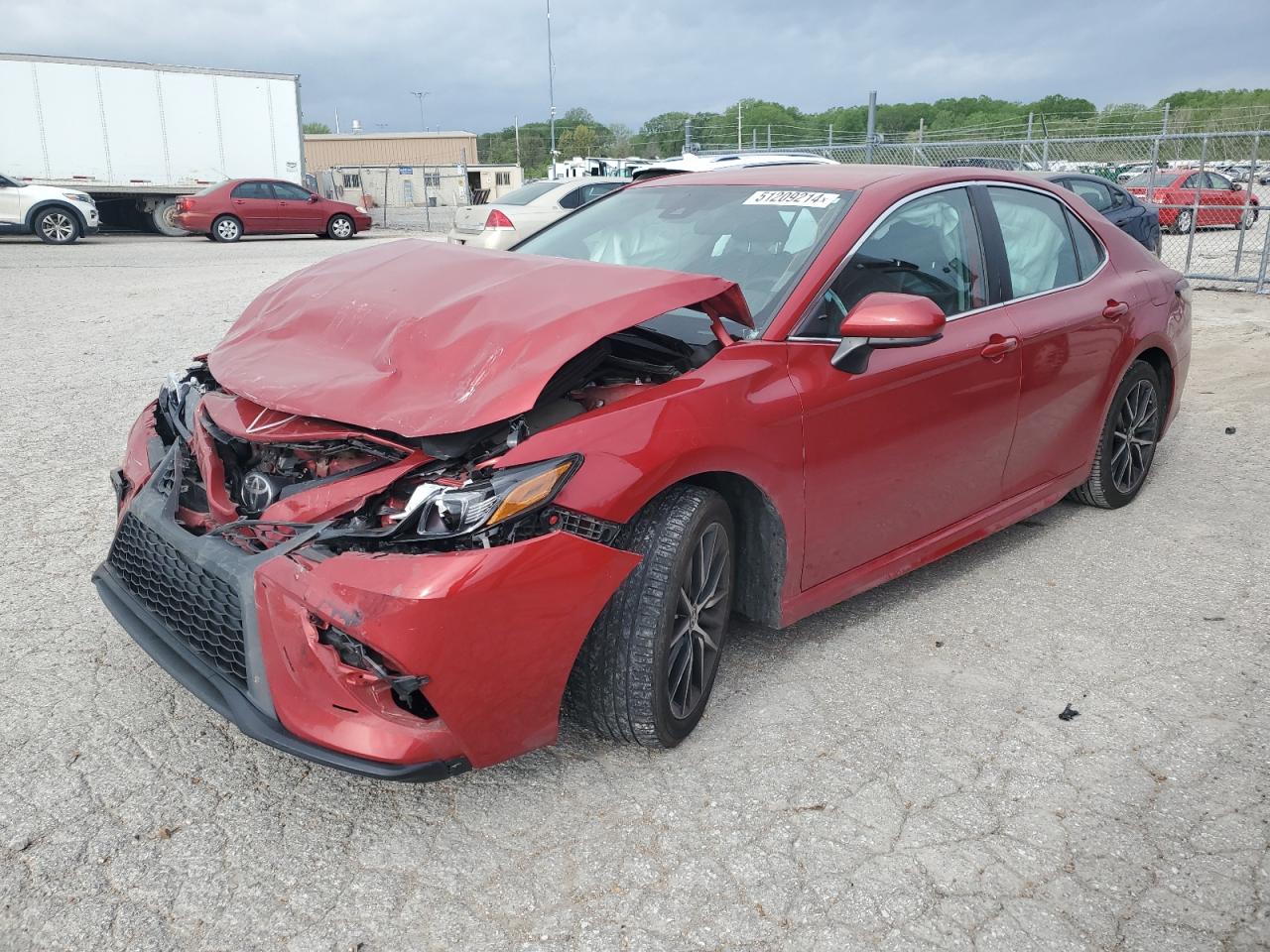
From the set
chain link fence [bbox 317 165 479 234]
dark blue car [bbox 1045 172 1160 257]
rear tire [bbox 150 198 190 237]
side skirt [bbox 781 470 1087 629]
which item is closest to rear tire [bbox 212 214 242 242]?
rear tire [bbox 150 198 190 237]

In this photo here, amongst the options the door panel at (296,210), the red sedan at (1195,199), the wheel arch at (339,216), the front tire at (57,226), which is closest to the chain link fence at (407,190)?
the wheel arch at (339,216)

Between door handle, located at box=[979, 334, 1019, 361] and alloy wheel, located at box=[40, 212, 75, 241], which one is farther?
alloy wheel, located at box=[40, 212, 75, 241]

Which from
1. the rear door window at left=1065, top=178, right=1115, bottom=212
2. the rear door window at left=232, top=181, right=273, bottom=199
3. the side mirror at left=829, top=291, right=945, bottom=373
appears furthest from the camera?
the rear door window at left=232, top=181, right=273, bottom=199

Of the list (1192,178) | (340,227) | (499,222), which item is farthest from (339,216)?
(1192,178)

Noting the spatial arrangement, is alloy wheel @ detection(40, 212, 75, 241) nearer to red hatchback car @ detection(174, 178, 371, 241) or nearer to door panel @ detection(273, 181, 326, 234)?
red hatchback car @ detection(174, 178, 371, 241)

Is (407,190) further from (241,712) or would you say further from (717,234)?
(241,712)

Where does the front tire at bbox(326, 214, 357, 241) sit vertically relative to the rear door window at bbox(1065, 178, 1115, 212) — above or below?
below

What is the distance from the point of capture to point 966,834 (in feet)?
8.77

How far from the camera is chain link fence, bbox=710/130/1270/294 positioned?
13469 mm

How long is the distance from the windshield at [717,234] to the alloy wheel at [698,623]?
0.74 m

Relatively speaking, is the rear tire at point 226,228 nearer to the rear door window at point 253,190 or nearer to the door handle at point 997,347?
the rear door window at point 253,190

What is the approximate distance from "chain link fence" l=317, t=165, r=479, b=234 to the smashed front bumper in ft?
82.1

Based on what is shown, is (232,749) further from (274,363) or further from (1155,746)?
(1155,746)

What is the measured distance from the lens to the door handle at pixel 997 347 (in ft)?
12.4
